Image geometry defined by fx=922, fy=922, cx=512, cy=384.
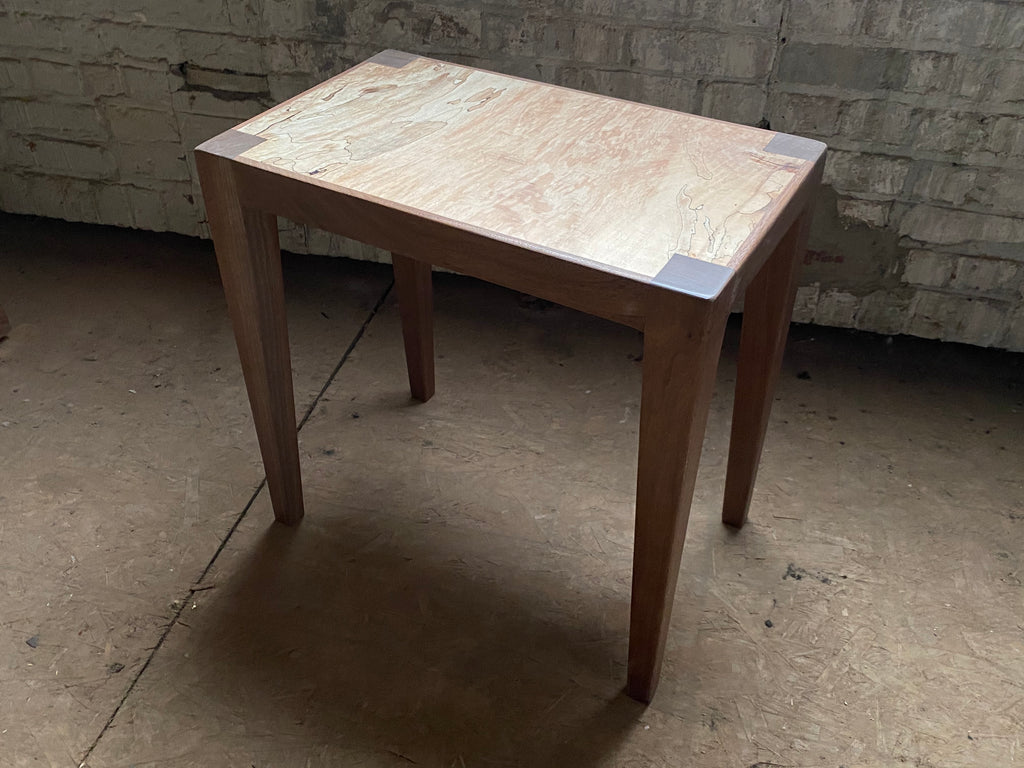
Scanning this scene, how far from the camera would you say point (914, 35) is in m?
1.43

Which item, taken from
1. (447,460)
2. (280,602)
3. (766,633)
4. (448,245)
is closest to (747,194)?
(448,245)

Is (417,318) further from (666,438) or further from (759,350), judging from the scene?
(666,438)

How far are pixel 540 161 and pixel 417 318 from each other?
499 millimetres

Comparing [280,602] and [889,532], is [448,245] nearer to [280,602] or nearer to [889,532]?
[280,602]

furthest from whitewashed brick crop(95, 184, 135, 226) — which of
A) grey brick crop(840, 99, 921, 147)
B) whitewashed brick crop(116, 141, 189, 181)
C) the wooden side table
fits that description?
grey brick crop(840, 99, 921, 147)

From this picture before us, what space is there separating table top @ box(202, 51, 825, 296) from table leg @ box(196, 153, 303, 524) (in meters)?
0.06

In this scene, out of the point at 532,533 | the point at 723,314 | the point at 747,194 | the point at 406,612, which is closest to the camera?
the point at 723,314

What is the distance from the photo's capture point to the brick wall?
1460 mm

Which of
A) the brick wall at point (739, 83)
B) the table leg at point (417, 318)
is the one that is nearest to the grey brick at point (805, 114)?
the brick wall at point (739, 83)

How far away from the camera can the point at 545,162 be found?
1.08 meters

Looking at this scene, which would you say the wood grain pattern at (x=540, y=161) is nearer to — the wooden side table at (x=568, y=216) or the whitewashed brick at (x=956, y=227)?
the wooden side table at (x=568, y=216)

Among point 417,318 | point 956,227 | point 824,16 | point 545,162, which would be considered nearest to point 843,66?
point 824,16

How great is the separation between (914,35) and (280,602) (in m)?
1.27

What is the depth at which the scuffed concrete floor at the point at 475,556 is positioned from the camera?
1125mm
